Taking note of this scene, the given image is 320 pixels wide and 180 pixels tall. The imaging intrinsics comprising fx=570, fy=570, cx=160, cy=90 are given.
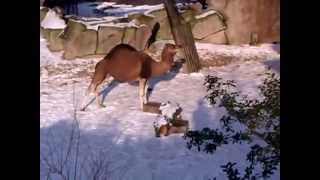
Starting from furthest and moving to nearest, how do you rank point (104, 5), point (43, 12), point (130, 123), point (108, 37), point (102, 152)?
1. point (104, 5)
2. point (43, 12)
3. point (108, 37)
4. point (130, 123)
5. point (102, 152)

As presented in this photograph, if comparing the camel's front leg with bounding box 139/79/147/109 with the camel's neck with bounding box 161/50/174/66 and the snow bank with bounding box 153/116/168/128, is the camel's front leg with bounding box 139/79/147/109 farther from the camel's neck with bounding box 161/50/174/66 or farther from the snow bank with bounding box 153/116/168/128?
the snow bank with bounding box 153/116/168/128

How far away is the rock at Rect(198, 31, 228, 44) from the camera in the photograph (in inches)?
405

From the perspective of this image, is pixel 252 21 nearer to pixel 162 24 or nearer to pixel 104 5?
pixel 162 24

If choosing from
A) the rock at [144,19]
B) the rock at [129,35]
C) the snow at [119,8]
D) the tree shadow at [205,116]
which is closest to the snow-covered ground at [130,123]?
the tree shadow at [205,116]

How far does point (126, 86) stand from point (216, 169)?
3.40m

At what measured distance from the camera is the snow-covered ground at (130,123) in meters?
4.96

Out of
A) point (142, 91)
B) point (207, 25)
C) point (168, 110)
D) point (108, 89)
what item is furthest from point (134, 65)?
point (207, 25)

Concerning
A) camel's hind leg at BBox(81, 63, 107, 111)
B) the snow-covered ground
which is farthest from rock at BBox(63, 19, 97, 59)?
camel's hind leg at BBox(81, 63, 107, 111)

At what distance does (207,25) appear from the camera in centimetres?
1027

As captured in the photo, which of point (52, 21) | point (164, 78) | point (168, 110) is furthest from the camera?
point (52, 21)

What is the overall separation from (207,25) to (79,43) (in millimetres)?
2330

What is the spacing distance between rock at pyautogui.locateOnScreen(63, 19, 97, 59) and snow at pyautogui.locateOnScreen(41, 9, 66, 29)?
630 millimetres

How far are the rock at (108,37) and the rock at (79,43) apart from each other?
87 millimetres

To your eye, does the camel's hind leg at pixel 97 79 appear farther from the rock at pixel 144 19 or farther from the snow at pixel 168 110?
the rock at pixel 144 19
